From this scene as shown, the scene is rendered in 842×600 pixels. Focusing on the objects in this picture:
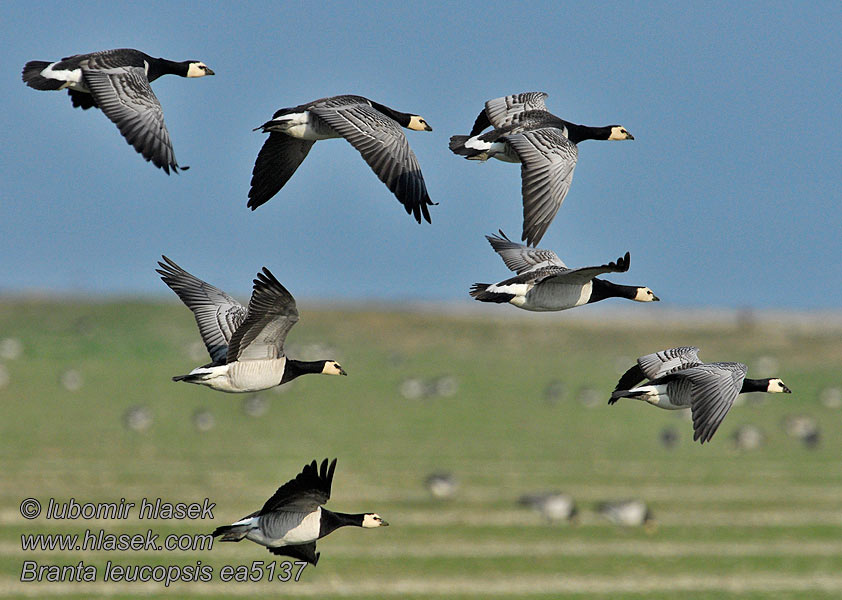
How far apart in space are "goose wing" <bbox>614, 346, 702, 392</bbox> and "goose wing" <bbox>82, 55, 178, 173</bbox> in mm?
4147

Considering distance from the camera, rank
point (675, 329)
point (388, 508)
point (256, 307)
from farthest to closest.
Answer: point (675, 329), point (388, 508), point (256, 307)

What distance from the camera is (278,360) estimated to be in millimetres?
10289

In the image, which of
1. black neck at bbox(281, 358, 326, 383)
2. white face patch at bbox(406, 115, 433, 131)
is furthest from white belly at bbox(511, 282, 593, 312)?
white face patch at bbox(406, 115, 433, 131)

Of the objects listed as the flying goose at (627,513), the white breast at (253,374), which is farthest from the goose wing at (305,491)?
the flying goose at (627,513)

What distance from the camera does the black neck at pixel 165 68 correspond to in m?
12.3

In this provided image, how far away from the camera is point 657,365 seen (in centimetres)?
1067

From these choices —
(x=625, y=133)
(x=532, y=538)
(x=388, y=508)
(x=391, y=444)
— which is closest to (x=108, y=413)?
(x=391, y=444)

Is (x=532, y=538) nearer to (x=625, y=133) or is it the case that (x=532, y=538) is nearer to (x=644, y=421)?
(x=625, y=133)

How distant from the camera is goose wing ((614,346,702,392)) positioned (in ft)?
34.6

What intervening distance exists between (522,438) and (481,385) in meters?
13.2

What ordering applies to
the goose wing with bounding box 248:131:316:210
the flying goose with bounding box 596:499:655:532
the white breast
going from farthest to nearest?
1. the flying goose with bounding box 596:499:655:532
2. the goose wing with bounding box 248:131:316:210
3. the white breast

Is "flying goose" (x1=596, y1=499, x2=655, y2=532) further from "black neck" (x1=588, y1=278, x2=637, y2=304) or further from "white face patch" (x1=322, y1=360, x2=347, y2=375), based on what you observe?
"white face patch" (x1=322, y1=360, x2=347, y2=375)

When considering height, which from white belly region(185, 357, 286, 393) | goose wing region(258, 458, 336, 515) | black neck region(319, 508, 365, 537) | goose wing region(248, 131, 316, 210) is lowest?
black neck region(319, 508, 365, 537)

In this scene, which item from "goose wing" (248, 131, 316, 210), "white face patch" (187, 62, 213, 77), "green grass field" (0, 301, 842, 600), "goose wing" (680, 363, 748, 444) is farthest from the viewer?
"green grass field" (0, 301, 842, 600)
